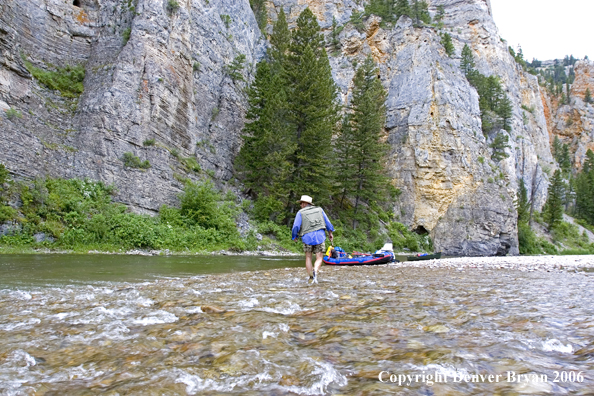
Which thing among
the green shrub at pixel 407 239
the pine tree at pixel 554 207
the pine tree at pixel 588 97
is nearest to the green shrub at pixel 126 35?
the green shrub at pixel 407 239

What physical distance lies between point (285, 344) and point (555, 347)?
2.28 meters

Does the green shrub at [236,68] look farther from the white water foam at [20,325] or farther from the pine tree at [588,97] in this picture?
the pine tree at [588,97]

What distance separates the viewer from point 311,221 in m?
7.65

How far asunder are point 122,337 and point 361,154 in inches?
1208

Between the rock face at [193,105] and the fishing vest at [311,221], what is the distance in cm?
1565

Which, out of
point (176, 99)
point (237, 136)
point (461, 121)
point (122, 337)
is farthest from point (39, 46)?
point (461, 121)

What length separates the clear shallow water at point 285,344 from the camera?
2145mm

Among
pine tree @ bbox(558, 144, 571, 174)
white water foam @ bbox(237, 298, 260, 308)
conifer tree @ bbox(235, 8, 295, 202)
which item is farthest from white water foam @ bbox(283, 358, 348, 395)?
pine tree @ bbox(558, 144, 571, 174)

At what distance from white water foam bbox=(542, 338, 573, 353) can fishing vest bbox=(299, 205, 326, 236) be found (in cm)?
495

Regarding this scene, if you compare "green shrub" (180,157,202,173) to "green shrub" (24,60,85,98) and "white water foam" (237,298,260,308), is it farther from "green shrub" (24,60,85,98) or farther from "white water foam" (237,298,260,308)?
"white water foam" (237,298,260,308)

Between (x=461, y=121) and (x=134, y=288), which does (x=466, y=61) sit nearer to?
(x=461, y=121)

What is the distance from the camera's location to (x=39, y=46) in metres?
23.9

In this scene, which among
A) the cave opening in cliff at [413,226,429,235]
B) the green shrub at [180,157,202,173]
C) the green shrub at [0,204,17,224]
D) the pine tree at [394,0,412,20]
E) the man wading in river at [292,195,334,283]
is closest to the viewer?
the man wading in river at [292,195,334,283]

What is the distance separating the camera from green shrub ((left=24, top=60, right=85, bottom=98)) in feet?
74.4
